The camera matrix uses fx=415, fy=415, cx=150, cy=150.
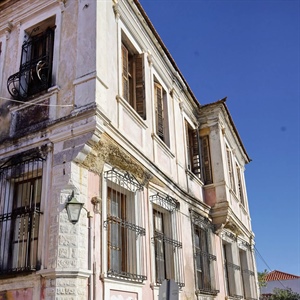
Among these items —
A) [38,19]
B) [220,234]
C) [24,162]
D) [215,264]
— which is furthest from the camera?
[220,234]

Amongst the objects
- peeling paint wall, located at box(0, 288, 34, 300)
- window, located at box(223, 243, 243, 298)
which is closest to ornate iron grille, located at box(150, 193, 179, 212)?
peeling paint wall, located at box(0, 288, 34, 300)

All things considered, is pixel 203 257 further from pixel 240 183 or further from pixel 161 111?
pixel 240 183

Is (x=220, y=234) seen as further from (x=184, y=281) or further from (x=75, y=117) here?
(x=75, y=117)

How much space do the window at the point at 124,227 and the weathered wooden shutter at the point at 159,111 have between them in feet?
8.51

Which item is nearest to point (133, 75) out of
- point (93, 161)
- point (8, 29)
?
point (8, 29)

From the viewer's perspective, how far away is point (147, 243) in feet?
28.4

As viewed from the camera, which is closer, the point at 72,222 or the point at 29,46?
the point at 72,222

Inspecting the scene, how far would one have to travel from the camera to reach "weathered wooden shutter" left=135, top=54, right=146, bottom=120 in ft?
32.2

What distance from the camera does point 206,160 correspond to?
14156mm

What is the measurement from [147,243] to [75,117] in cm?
310

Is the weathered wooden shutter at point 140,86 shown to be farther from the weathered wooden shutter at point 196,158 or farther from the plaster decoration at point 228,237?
the plaster decoration at point 228,237

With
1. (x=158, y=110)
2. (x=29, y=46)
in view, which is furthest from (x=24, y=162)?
(x=158, y=110)

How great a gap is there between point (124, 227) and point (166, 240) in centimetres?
178

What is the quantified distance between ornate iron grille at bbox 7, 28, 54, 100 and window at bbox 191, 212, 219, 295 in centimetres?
565
